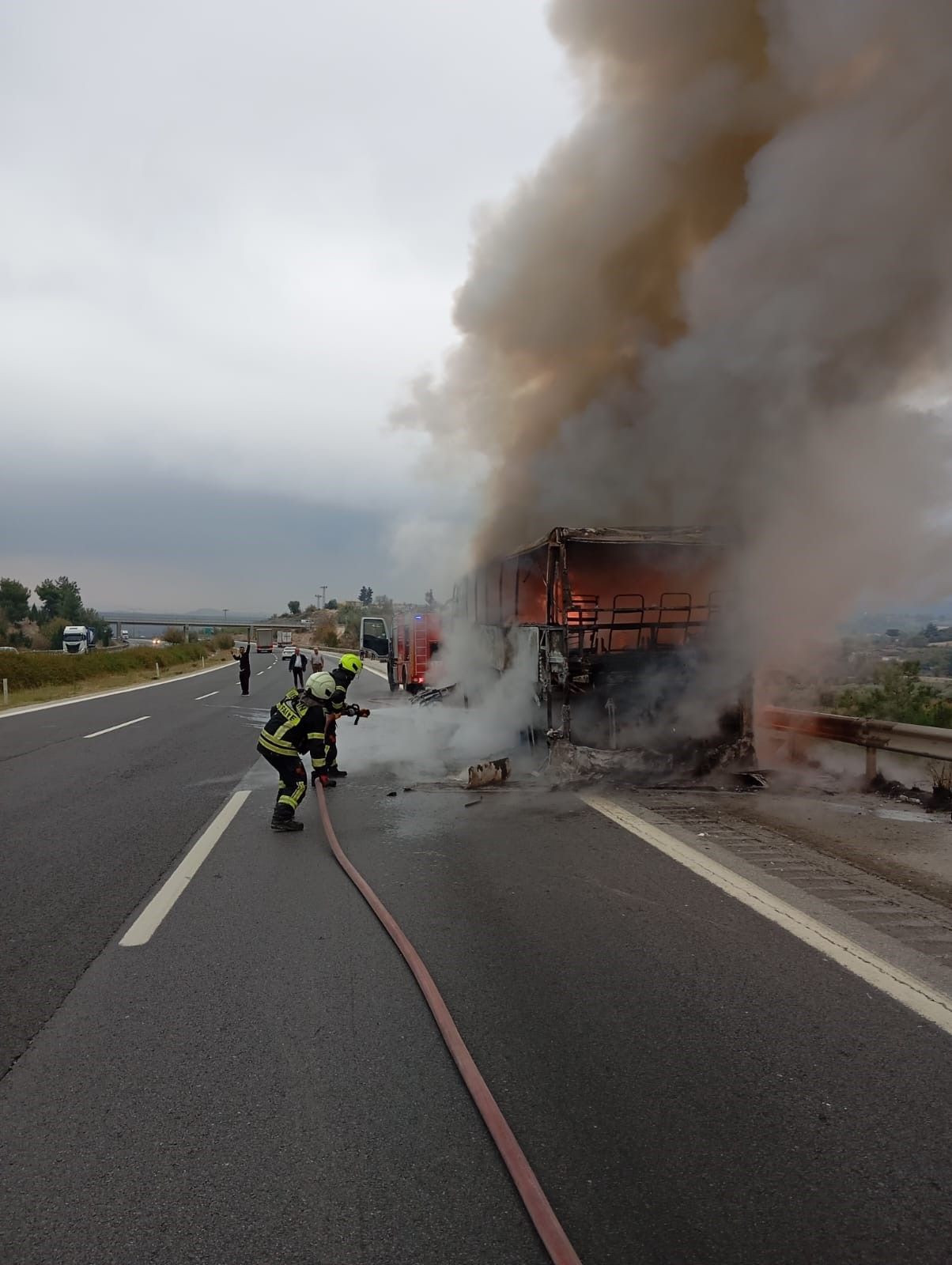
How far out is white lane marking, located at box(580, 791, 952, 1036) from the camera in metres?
2.93

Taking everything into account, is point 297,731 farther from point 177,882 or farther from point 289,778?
point 177,882

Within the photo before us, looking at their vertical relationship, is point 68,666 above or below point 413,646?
below

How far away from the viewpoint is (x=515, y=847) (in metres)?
5.23

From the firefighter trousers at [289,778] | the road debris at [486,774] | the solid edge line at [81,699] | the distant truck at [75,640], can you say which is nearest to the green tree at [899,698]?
the road debris at [486,774]

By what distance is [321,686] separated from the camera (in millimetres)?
5879

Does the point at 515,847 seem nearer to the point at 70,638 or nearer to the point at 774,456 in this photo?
the point at 774,456

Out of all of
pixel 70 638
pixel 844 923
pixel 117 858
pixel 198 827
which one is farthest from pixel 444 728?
pixel 70 638

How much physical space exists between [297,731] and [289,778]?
35 centimetres

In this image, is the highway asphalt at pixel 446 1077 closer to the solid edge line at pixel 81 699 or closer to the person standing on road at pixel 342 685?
the person standing on road at pixel 342 685

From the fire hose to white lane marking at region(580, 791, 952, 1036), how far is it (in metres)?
1.64

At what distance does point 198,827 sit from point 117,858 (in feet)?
2.89

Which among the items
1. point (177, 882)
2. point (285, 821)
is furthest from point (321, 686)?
point (177, 882)

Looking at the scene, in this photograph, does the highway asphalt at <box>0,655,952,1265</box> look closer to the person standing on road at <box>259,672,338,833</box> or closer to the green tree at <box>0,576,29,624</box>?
the person standing on road at <box>259,672,338,833</box>

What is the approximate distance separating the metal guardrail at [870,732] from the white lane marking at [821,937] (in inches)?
97.9
